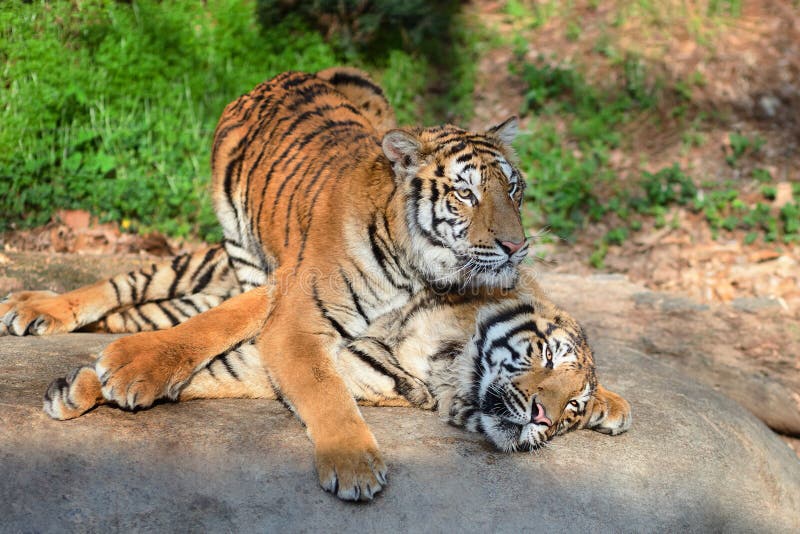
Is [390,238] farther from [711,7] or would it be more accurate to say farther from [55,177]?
[711,7]

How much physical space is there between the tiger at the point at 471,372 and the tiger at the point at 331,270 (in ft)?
0.18

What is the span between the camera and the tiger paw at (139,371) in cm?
238

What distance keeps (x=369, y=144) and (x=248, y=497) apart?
5.21ft

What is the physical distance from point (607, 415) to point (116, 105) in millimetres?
3680

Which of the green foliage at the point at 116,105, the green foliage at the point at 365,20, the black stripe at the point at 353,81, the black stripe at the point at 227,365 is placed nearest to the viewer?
the black stripe at the point at 227,365

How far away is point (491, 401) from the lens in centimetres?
252

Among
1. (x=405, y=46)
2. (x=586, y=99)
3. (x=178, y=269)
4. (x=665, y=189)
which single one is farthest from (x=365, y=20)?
(x=178, y=269)

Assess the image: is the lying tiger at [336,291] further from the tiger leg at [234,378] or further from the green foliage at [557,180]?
the green foliage at [557,180]

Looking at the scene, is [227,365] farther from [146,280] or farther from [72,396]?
[146,280]

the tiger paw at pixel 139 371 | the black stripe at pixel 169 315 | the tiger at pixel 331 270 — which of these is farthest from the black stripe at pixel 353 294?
the black stripe at pixel 169 315

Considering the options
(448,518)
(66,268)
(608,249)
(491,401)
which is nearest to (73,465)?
(448,518)

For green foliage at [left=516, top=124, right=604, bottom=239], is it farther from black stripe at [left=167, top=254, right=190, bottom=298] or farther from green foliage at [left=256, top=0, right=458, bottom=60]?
black stripe at [left=167, top=254, right=190, bottom=298]

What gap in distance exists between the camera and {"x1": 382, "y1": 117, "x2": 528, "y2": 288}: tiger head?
107 inches

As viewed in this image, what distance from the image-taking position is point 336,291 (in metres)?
2.79
